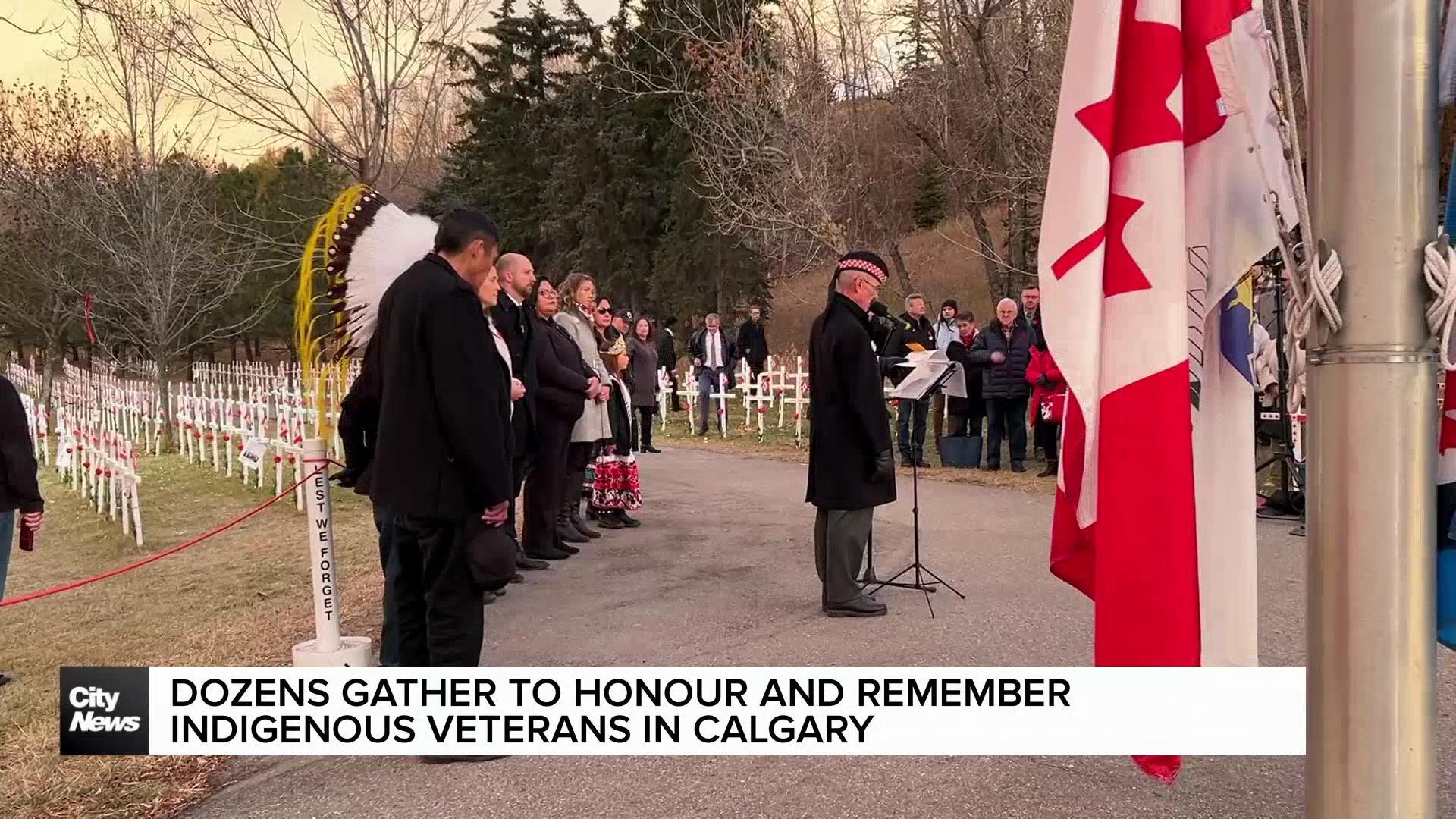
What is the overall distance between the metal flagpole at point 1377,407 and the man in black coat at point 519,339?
5309 millimetres

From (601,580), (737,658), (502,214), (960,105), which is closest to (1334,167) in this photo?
(737,658)

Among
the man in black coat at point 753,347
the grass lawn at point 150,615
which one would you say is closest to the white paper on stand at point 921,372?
the grass lawn at point 150,615

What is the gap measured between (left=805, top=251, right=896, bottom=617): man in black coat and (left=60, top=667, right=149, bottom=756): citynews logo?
11.4 ft

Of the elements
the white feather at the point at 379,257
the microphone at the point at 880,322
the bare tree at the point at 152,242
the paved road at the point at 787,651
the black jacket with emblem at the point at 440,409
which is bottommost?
the paved road at the point at 787,651

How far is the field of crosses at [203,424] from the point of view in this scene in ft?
37.0

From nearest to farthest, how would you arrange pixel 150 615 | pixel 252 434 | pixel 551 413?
1. pixel 150 615
2. pixel 551 413
3. pixel 252 434

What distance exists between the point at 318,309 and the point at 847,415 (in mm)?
2826

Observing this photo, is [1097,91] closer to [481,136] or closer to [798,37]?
[798,37]

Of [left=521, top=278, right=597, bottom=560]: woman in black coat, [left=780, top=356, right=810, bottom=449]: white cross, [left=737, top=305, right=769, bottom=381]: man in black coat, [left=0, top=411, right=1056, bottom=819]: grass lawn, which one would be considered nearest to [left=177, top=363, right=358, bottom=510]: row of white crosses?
[left=0, top=411, right=1056, bottom=819]: grass lawn

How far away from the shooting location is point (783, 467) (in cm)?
1306

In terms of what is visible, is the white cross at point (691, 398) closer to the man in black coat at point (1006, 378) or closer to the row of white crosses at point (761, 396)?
the row of white crosses at point (761, 396)

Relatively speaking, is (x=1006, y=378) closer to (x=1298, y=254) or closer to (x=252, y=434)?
(x=252, y=434)

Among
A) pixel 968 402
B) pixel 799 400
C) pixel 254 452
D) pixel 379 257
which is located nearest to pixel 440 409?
pixel 379 257

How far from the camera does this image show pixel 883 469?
5398 millimetres
